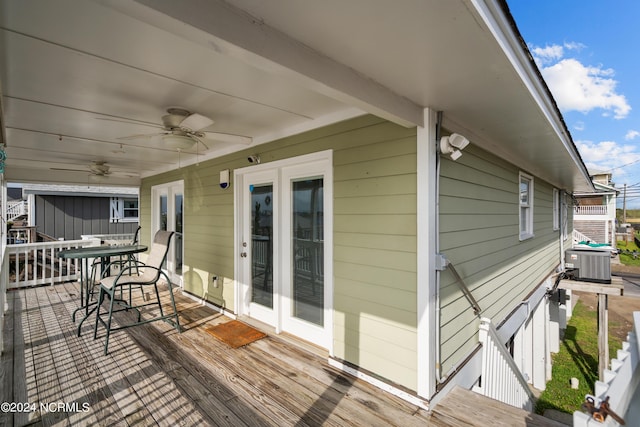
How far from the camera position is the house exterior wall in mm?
9758


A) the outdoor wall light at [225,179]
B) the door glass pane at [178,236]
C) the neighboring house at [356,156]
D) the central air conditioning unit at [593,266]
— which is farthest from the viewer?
the central air conditioning unit at [593,266]

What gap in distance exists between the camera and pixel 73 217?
33.7 feet

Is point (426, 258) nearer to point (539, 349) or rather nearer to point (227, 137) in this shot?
point (227, 137)

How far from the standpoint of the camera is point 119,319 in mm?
4012

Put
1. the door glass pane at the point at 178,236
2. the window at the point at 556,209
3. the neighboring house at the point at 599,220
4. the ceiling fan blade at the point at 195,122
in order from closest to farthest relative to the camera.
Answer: the ceiling fan blade at the point at 195,122, the door glass pane at the point at 178,236, the window at the point at 556,209, the neighboring house at the point at 599,220

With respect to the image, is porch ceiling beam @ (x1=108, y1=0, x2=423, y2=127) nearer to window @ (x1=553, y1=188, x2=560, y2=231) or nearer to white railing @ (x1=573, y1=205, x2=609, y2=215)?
window @ (x1=553, y1=188, x2=560, y2=231)

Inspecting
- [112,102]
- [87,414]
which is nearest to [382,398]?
[87,414]

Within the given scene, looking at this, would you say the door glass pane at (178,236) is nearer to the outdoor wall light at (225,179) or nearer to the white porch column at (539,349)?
the outdoor wall light at (225,179)

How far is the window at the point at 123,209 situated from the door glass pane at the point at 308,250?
1048 centimetres

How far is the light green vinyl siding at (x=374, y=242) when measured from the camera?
2.35 metres

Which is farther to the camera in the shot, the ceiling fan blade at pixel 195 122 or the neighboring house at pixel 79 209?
the neighboring house at pixel 79 209

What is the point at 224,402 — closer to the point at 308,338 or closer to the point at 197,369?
the point at 197,369

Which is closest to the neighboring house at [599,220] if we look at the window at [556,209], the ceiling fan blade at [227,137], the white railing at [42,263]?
the window at [556,209]

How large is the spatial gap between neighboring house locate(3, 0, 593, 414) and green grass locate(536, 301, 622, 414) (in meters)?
1.49
